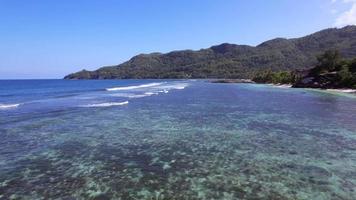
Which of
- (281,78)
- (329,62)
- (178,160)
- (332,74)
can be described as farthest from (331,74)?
(178,160)

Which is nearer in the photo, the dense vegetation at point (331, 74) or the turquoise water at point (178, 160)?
the turquoise water at point (178, 160)

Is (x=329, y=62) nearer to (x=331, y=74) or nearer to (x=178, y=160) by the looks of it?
(x=331, y=74)

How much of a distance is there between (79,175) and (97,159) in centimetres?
247

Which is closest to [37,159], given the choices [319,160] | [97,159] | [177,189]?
[97,159]

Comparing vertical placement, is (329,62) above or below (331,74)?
above

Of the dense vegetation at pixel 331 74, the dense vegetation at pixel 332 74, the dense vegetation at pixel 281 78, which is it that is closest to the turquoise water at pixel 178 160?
the dense vegetation at pixel 332 74

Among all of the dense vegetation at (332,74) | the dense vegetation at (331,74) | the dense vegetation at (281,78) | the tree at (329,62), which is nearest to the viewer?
the dense vegetation at (332,74)

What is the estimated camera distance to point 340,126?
25.0 m

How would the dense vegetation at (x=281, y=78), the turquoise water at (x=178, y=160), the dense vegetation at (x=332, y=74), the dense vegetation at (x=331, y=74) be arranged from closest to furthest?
the turquoise water at (x=178, y=160) → the dense vegetation at (x=332, y=74) → the dense vegetation at (x=331, y=74) → the dense vegetation at (x=281, y=78)

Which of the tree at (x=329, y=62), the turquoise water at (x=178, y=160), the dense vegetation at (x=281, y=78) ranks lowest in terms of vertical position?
the dense vegetation at (x=281, y=78)

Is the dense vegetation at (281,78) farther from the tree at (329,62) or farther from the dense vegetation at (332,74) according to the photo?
the dense vegetation at (332,74)

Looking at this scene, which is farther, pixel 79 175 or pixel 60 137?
pixel 60 137

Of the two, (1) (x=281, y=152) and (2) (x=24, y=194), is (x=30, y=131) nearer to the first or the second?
(2) (x=24, y=194)

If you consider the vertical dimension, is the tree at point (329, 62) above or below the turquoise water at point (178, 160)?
above
